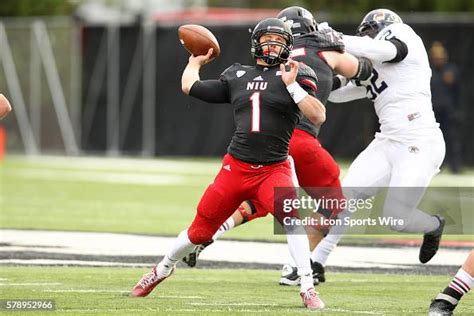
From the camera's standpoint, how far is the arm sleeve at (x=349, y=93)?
1011cm

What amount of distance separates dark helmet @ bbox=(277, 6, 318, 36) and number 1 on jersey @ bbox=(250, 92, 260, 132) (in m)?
1.31

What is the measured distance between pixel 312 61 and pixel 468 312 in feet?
7.55

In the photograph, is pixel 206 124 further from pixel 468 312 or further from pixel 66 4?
pixel 468 312

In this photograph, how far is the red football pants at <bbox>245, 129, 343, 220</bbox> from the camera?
380 inches

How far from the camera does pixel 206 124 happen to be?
26.2 meters

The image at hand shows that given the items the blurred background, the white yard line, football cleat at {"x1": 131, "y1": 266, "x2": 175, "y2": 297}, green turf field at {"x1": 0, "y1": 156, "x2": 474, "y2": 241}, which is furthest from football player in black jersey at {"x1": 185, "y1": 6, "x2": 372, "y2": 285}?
the blurred background

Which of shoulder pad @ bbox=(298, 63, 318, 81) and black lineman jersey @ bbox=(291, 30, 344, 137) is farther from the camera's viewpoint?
black lineman jersey @ bbox=(291, 30, 344, 137)

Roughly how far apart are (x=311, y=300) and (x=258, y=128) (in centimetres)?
118

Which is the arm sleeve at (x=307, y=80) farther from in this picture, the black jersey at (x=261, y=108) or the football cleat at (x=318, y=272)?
the football cleat at (x=318, y=272)

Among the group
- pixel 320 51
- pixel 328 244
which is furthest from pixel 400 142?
pixel 320 51

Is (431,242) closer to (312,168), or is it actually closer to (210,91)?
(312,168)

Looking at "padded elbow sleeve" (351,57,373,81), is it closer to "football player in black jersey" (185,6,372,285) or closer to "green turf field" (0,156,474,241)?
"football player in black jersey" (185,6,372,285)

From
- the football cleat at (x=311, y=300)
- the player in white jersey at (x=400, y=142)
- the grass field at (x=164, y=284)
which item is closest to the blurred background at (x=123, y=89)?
the grass field at (x=164, y=284)

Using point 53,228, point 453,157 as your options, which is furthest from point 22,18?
point 53,228
